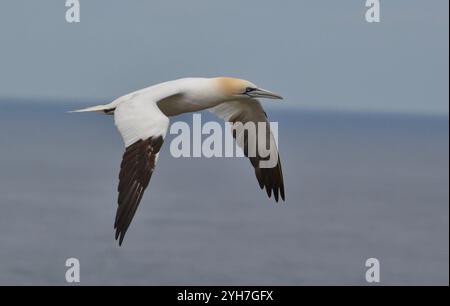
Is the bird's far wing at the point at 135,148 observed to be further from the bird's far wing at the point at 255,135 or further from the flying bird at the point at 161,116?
the bird's far wing at the point at 255,135

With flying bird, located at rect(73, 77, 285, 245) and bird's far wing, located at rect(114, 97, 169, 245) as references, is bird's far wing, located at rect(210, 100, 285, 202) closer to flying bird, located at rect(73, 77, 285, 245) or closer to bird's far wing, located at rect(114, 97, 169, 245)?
flying bird, located at rect(73, 77, 285, 245)

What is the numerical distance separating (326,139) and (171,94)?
179ft

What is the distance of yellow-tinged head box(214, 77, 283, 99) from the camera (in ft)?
47.0

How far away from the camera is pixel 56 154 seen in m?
46.8

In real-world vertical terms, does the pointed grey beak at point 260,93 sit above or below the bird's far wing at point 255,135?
above

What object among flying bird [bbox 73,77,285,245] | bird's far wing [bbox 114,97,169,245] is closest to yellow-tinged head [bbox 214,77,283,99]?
flying bird [bbox 73,77,285,245]

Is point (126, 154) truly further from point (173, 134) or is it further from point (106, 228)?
point (106, 228)

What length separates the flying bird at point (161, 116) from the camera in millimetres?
12328

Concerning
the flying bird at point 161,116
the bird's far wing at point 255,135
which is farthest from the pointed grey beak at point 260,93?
the bird's far wing at point 255,135

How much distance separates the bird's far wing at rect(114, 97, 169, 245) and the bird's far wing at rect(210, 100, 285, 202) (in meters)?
2.16

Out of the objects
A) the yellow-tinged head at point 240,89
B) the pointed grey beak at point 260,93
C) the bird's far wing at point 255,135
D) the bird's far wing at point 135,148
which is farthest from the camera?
the bird's far wing at point 255,135

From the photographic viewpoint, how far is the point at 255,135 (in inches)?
607

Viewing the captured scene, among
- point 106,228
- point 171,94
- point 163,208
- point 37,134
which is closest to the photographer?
point 171,94

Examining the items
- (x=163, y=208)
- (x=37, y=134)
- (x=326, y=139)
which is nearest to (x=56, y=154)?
(x=37, y=134)
